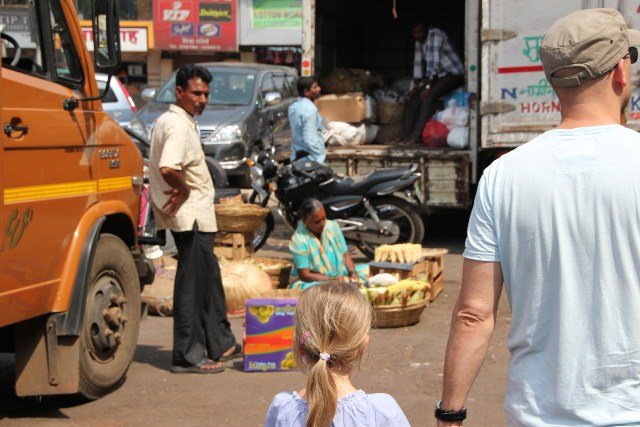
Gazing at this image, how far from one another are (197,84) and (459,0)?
31.8ft

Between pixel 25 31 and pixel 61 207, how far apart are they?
940 millimetres

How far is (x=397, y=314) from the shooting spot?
7480 millimetres

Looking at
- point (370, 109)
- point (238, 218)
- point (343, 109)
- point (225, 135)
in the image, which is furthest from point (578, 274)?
point (225, 135)

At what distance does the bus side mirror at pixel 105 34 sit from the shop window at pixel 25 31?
1.05ft

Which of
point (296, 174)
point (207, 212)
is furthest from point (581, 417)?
point (296, 174)

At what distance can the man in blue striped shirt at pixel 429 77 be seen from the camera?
12.3 metres

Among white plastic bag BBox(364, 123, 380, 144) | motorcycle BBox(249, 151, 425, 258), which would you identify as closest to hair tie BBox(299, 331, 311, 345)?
motorcycle BBox(249, 151, 425, 258)

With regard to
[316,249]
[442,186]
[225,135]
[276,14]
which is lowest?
[316,249]

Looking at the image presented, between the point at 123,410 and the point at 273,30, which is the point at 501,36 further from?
the point at 273,30

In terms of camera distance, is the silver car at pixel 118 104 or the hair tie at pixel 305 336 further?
the silver car at pixel 118 104

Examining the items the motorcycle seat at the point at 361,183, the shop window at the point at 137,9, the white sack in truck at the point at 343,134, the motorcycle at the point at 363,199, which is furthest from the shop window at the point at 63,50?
the shop window at the point at 137,9

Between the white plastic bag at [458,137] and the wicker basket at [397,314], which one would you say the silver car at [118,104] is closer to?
the white plastic bag at [458,137]

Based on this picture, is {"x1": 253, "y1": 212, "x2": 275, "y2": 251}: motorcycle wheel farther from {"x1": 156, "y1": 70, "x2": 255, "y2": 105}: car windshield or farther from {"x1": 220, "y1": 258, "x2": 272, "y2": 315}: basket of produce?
{"x1": 156, "y1": 70, "x2": 255, "y2": 105}: car windshield

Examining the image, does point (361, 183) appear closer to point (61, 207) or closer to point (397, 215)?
point (397, 215)
